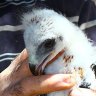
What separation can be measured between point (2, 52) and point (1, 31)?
0.09 metres

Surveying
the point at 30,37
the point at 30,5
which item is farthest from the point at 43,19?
the point at 30,5

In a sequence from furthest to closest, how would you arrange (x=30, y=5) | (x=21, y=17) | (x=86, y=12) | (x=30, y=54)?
(x=86, y=12), (x=30, y=5), (x=21, y=17), (x=30, y=54)

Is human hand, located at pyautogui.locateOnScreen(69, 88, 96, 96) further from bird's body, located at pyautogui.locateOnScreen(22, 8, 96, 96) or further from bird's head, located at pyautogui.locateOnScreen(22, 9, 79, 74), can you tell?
bird's head, located at pyautogui.locateOnScreen(22, 9, 79, 74)

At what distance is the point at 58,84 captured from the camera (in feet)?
5.62

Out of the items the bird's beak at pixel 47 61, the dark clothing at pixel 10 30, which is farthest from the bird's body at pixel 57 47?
the dark clothing at pixel 10 30

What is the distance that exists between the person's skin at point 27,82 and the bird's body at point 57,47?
4 centimetres

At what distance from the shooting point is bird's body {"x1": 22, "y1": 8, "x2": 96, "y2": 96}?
5.56 ft

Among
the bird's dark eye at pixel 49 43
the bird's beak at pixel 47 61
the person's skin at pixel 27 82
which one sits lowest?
the person's skin at pixel 27 82

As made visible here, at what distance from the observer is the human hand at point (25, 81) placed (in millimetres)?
1714

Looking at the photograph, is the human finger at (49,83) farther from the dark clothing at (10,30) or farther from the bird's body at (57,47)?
the dark clothing at (10,30)

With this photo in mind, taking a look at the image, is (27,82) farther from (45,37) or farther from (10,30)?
(10,30)

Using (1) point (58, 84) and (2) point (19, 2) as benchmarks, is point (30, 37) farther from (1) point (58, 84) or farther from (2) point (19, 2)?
(2) point (19, 2)

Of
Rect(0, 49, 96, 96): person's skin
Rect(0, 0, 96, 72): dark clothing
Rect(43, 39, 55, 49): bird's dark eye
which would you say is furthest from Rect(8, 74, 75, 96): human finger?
Rect(0, 0, 96, 72): dark clothing

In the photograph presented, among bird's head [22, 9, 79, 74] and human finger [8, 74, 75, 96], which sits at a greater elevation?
bird's head [22, 9, 79, 74]
